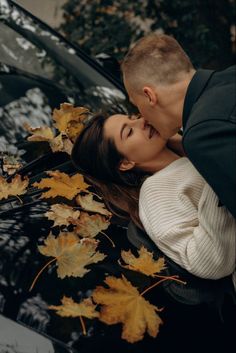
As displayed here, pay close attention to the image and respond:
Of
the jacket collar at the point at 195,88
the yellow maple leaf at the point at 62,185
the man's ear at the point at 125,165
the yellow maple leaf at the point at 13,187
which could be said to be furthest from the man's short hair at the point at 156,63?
the yellow maple leaf at the point at 13,187

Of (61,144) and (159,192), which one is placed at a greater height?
(159,192)

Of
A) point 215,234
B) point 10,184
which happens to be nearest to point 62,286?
point 215,234

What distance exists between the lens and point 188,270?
6.87 feet

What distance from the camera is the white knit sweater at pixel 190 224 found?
2047mm

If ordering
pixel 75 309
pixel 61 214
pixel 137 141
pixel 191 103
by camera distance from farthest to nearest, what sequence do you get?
pixel 137 141
pixel 61 214
pixel 191 103
pixel 75 309

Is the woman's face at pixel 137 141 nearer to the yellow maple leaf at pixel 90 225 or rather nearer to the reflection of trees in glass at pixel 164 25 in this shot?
the yellow maple leaf at pixel 90 225

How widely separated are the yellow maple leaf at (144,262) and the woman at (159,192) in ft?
0.16

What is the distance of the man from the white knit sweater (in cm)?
7

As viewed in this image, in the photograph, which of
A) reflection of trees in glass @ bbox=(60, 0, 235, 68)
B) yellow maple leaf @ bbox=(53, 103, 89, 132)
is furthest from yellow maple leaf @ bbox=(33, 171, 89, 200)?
reflection of trees in glass @ bbox=(60, 0, 235, 68)

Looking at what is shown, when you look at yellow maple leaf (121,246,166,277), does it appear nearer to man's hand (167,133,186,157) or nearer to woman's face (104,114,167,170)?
woman's face (104,114,167,170)

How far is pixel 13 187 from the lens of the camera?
8.39ft

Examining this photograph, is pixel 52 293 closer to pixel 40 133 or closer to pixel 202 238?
pixel 202 238

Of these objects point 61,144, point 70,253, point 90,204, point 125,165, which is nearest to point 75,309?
point 70,253

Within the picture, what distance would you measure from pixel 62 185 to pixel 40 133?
1.52 feet
